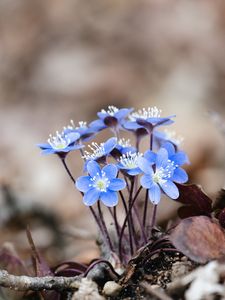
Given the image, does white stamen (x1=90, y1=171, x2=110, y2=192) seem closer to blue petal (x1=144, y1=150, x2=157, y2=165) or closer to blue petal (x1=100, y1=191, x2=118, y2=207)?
blue petal (x1=100, y1=191, x2=118, y2=207)

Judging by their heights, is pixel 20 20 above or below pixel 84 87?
above

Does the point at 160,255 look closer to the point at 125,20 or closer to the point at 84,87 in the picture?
the point at 84,87

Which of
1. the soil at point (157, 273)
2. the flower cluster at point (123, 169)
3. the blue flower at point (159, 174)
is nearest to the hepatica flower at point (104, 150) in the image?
the flower cluster at point (123, 169)

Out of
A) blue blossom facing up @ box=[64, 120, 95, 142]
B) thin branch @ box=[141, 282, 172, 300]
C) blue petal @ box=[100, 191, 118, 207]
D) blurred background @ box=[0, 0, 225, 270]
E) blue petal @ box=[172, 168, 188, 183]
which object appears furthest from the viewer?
blurred background @ box=[0, 0, 225, 270]

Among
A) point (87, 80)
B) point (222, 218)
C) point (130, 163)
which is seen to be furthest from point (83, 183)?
point (87, 80)

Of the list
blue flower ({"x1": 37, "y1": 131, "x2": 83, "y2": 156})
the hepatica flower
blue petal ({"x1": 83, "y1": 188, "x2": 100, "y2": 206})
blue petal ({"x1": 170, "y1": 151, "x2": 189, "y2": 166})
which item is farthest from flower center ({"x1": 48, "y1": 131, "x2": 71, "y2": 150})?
blue petal ({"x1": 170, "y1": 151, "x2": 189, "y2": 166})

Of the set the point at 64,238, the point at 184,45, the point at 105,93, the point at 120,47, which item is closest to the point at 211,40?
the point at 184,45

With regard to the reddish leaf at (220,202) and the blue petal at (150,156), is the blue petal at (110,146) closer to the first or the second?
the blue petal at (150,156)
